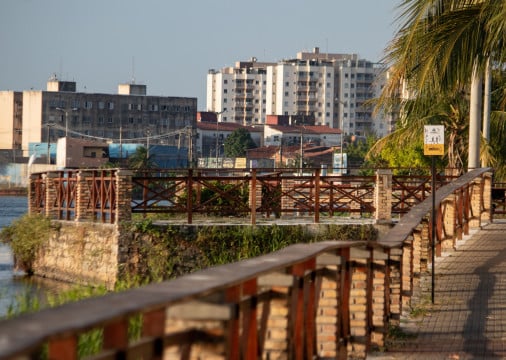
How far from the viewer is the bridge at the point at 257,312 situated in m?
4.55

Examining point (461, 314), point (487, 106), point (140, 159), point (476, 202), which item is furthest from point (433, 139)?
point (140, 159)

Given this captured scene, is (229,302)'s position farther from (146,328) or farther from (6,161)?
(6,161)

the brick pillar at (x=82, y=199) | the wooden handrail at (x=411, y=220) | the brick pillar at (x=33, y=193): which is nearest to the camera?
the wooden handrail at (x=411, y=220)

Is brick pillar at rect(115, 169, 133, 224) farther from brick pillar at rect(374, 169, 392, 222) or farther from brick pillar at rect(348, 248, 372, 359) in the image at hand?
brick pillar at rect(348, 248, 372, 359)

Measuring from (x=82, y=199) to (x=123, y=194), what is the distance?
11.3 ft

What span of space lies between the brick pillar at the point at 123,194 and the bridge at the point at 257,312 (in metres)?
19.9

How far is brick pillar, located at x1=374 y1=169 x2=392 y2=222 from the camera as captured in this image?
117 ft

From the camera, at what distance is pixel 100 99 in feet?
637

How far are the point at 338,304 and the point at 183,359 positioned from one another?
4.34 meters

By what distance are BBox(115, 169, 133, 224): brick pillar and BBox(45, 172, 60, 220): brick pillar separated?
6.11m

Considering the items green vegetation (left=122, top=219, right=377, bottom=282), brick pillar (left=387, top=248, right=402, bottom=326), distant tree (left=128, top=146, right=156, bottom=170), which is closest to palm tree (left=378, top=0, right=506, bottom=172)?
brick pillar (left=387, top=248, right=402, bottom=326)

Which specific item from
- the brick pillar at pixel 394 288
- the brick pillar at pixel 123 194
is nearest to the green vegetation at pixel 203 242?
the brick pillar at pixel 123 194

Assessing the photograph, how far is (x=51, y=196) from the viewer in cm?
4081

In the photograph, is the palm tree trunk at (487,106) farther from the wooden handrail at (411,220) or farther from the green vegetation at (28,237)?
the green vegetation at (28,237)
